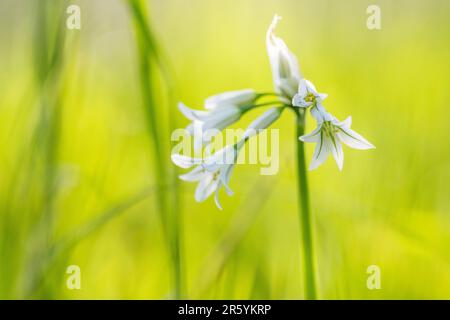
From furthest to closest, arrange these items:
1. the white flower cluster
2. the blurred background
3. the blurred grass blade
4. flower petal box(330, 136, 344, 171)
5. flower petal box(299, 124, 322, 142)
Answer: the blurred background, the blurred grass blade, flower petal box(330, 136, 344, 171), the white flower cluster, flower petal box(299, 124, 322, 142)

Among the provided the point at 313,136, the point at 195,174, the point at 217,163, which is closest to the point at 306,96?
the point at 313,136

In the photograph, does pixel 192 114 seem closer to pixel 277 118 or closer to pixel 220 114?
pixel 220 114

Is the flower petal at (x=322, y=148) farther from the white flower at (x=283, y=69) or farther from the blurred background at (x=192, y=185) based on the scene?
the blurred background at (x=192, y=185)

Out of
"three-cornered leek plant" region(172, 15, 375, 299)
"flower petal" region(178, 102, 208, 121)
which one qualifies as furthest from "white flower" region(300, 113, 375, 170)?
"flower petal" region(178, 102, 208, 121)

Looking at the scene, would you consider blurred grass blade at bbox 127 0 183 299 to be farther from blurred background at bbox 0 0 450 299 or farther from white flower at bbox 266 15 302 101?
white flower at bbox 266 15 302 101

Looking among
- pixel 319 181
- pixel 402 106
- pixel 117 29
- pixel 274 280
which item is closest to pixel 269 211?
pixel 319 181
